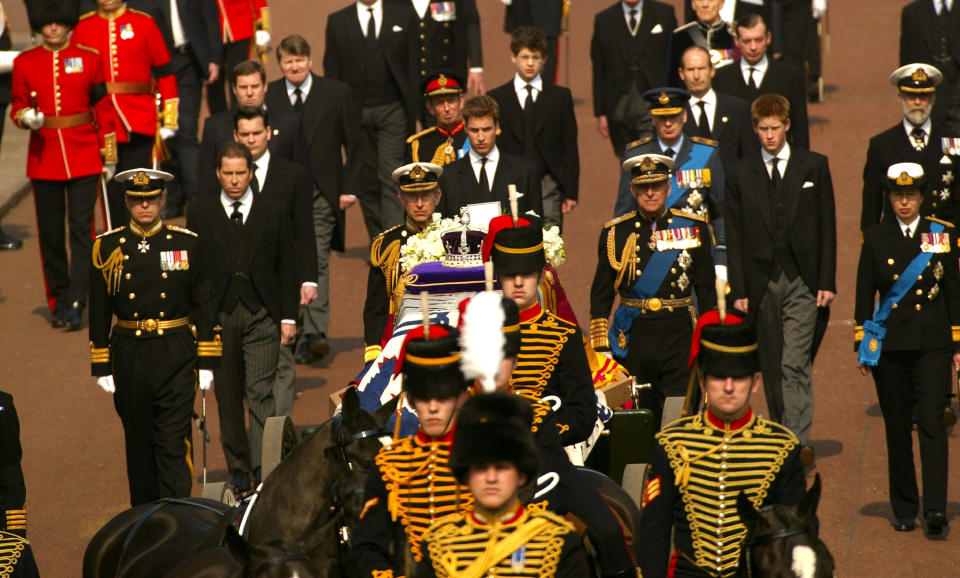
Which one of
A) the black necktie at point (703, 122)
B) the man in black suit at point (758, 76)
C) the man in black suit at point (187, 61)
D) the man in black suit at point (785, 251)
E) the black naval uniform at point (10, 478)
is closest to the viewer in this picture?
the black naval uniform at point (10, 478)

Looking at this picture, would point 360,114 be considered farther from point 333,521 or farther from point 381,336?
point 333,521

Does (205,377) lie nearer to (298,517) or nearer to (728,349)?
(298,517)

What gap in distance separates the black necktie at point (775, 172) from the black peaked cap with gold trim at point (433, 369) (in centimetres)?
586

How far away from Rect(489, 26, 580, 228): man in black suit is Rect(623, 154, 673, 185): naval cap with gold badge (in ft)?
9.77

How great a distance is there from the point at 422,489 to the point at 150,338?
15.6 ft

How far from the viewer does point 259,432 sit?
449 inches

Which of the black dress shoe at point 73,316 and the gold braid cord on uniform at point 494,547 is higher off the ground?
the gold braid cord on uniform at point 494,547

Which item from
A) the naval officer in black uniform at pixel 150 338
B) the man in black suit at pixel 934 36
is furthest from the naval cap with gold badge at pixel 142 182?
the man in black suit at pixel 934 36

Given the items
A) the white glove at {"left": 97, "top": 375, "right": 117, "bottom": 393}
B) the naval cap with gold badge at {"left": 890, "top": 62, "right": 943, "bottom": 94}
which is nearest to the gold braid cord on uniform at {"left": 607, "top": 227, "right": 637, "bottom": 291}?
the naval cap with gold badge at {"left": 890, "top": 62, "right": 943, "bottom": 94}

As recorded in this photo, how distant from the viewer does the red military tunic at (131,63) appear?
49.5 feet

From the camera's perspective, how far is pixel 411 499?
616cm

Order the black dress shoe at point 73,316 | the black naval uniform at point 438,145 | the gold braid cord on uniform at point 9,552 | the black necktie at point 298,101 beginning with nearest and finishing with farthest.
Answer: the gold braid cord on uniform at point 9,552 → the black naval uniform at point 438,145 → the black necktie at point 298,101 → the black dress shoe at point 73,316

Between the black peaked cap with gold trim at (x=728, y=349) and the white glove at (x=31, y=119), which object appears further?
the white glove at (x=31, y=119)

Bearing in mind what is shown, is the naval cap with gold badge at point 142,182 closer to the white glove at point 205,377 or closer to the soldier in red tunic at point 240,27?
the white glove at point 205,377
